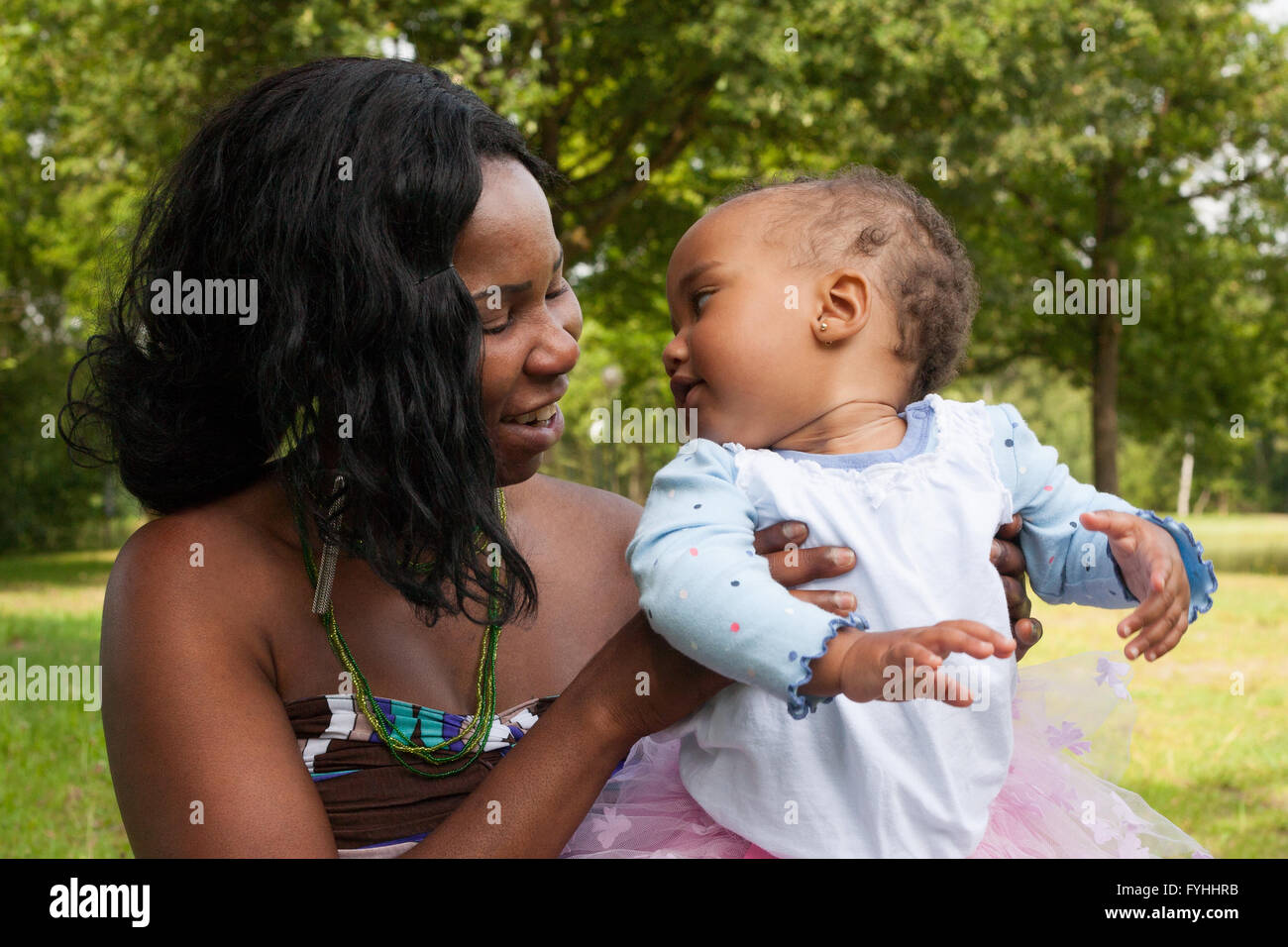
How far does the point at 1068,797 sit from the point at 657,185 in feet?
43.6

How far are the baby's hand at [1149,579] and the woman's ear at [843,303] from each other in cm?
51

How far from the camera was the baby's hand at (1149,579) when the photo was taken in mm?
1805

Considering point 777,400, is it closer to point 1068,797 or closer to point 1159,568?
point 1159,568

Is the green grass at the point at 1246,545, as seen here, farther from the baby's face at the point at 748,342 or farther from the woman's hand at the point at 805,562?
the woman's hand at the point at 805,562

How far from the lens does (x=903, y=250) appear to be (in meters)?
2.15

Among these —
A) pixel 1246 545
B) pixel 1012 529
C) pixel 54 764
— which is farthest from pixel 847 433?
pixel 1246 545

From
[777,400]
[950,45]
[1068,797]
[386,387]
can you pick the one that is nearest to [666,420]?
[777,400]

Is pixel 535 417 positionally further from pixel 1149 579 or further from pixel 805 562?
pixel 1149 579

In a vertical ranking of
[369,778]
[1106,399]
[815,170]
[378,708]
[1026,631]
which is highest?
[815,170]

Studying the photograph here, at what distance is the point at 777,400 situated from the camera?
6.61 ft

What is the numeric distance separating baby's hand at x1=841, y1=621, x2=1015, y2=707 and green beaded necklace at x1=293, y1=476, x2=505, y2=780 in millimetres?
722

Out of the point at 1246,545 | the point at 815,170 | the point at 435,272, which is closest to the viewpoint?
the point at 435,272

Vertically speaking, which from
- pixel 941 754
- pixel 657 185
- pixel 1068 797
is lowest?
pixel 1068 797

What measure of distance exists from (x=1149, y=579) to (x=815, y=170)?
5.25 metres
